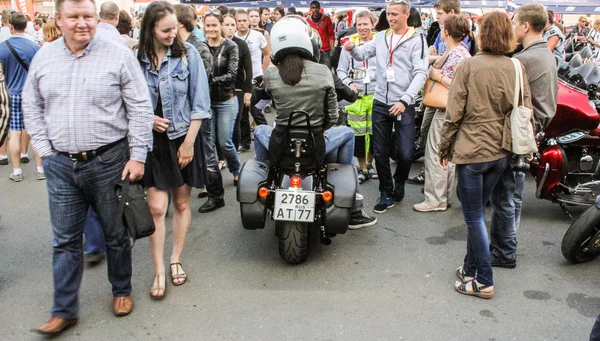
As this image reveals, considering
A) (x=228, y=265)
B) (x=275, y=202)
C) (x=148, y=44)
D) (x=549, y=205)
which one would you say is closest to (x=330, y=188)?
(x=275, y=202)

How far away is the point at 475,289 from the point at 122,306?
2278 millimetres

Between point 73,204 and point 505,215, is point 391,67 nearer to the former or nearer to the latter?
point 505,215

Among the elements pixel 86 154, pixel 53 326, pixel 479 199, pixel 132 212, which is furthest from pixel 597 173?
pixel 53 326

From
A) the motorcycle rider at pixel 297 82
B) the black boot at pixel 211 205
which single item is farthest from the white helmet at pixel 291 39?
the black boot at pixel 211 205

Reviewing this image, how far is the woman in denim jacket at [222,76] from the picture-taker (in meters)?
5.90

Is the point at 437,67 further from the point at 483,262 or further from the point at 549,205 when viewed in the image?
the point at 483,262

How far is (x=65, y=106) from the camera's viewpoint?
3.22 m

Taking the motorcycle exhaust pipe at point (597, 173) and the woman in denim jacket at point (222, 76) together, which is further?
the woman in denim jacket at point (222, 76)

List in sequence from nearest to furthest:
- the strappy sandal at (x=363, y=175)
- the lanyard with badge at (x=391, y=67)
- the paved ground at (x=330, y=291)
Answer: the paved ground at (x=330, y=291)
the lanyard with badge at (x=391, y=67)
the strappy sandal at (x=363, y=175)

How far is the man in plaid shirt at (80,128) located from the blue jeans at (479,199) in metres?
2.00

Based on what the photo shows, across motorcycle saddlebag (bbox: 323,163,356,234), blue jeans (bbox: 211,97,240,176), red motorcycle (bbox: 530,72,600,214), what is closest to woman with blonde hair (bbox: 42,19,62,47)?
blue jeans (bbox: 211,97,240,176)

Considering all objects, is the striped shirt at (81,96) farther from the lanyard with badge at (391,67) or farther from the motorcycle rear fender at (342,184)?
the lanyard with badge at (391,67)

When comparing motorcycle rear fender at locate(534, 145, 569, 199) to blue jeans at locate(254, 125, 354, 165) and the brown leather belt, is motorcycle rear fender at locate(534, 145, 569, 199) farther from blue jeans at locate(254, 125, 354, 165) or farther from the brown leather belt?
the brown leather belt

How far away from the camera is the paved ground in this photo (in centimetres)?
348
